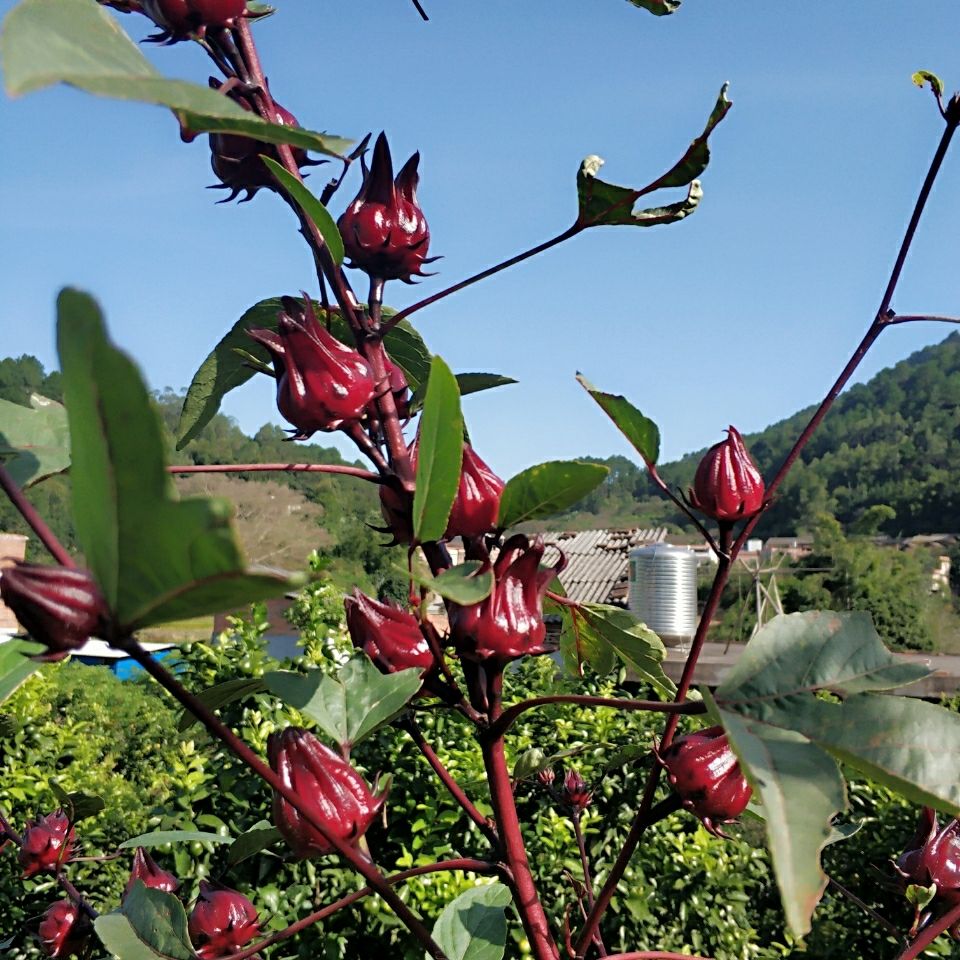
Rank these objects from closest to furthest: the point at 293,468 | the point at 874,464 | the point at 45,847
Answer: the point at 293,468, the point at 45,847, the point at 874,464

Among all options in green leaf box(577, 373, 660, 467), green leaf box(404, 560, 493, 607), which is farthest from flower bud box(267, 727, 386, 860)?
green leaf box(577, 373, 660, 467)

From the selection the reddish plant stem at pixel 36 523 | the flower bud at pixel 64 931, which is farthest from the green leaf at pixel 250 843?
the reddish plant stem at pixel 36 523

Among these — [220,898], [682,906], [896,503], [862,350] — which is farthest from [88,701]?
[896,503]

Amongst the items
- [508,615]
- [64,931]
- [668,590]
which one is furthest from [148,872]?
[668,590]

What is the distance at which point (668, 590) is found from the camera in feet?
12.3

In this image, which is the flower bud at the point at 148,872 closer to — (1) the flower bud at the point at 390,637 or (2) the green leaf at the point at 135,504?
(1) the flower bud at the point at 390,637

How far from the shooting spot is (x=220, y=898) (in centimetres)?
54

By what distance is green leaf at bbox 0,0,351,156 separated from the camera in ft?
0.65

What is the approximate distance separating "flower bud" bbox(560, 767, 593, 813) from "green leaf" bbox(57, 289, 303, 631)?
30.8 inches

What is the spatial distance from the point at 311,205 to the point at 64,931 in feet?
2.06

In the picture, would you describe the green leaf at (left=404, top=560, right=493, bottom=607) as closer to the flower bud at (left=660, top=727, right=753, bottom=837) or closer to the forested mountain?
the flower bud at (left=660, top=727, right=753, bottom=837)

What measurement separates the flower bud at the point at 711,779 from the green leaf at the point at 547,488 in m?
0.13

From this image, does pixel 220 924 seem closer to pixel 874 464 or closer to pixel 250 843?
pixel 250 843

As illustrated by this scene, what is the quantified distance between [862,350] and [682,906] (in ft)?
6.06
